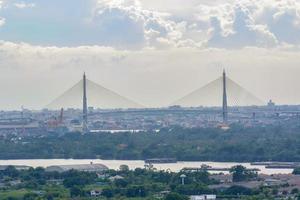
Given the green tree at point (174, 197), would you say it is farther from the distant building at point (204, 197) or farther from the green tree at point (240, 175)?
the green tree at point (240, 175)

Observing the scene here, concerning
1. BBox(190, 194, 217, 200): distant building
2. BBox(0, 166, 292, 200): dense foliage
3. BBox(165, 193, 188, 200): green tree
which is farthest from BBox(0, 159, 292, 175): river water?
BBox(165, 193, 188, 200): green tree

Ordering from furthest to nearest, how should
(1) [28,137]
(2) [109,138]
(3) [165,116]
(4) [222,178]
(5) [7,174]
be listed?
1. (3) [165,116]
2. (1) [28,137]
3. (2) [109,138]
4. (5) [7,174]
5. (4) [222,178]

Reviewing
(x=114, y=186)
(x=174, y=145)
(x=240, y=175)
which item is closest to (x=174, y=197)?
(x=114, y=186)

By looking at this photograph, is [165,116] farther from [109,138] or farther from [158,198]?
[158,198]

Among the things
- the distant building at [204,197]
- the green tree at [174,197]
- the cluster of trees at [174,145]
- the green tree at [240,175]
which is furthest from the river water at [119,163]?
the green tree at [174,197]

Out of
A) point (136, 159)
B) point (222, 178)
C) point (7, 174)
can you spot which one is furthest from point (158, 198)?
point (136, 159)

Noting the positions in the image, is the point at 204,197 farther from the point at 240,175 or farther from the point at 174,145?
the point at 174,145

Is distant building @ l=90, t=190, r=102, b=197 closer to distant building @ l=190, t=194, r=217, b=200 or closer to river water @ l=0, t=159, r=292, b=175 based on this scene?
distant building @ l=190, t=194, r=217, b=200

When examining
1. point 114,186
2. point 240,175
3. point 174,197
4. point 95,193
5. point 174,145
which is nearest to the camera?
point 174,197
